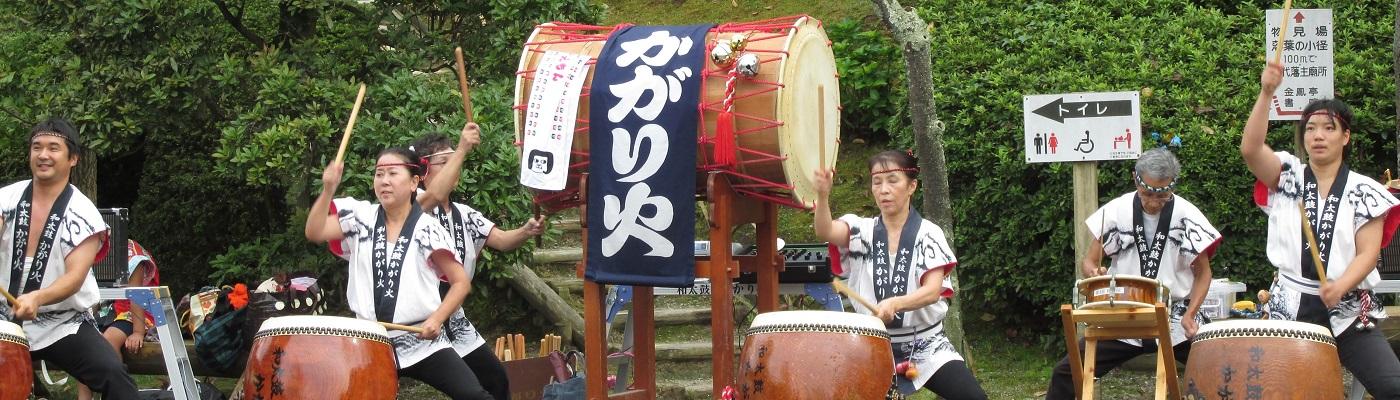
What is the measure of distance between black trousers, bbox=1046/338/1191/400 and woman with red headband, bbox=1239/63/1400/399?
528 mm

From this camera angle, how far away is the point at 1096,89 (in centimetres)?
816

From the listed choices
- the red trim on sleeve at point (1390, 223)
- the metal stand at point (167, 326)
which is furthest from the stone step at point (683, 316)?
the red trim on sleeve at point (1390, 223)

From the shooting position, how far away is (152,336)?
7961 mm

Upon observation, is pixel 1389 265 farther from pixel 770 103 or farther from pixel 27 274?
pixel 27 274

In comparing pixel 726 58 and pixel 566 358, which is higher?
pixel 726 58

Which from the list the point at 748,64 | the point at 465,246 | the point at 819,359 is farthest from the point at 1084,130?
the point at 465,246

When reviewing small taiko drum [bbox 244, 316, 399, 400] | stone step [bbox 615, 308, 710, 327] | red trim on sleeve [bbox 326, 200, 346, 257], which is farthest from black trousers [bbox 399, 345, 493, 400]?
stone step [bbox 615, 308, 710, 327]

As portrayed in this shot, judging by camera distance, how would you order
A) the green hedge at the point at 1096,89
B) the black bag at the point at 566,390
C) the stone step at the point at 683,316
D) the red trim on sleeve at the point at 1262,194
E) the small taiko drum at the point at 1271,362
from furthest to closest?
1. the stone step at the point at 683,316
2. the green hedge at the point at 1096,89
3. the black bag at the point at 566,390
4. the red trim on sleeve at the point at 1262,194
5. the small taiko drum at the point at 1271,362

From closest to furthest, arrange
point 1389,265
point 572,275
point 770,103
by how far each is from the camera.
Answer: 1. point 770,103
2. point 1389,265
3. point 572,275

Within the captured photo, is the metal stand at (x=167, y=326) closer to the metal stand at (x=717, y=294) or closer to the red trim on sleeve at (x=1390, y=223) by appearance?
the metal stand at (x=717, y=294)

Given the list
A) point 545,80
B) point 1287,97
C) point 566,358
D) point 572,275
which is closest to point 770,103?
point 545,80

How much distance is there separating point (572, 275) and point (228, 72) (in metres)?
2.61

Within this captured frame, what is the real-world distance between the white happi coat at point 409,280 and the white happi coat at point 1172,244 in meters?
2.56

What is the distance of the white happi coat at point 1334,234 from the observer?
5461mm
